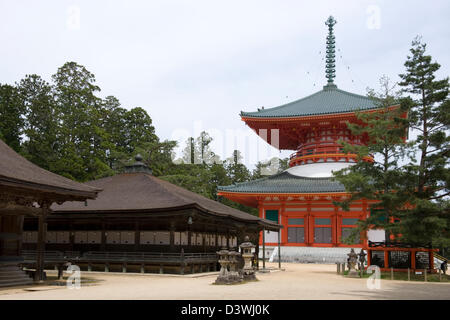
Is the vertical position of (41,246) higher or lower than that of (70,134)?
lower

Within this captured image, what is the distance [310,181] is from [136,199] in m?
23.5

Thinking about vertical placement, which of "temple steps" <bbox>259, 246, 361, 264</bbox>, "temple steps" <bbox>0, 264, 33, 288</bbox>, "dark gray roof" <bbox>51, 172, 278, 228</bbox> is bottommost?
"temple steps" <bbox>259, 246, 361, 264</bbox>

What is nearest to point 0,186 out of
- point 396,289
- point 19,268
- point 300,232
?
point 19,268

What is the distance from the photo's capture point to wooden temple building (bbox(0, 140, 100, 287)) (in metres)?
16.7

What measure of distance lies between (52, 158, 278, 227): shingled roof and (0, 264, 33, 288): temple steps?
6550 millimetres

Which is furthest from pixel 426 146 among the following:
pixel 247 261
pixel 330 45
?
pixel 330 45

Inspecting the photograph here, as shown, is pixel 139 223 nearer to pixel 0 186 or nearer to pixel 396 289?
pixel 0 186

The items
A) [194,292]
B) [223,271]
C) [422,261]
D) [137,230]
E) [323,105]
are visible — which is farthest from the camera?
[323,105]

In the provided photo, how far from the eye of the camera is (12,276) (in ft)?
59.1

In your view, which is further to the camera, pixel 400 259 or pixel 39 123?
pixel 39 123

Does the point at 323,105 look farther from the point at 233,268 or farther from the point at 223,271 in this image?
the point at 223,271

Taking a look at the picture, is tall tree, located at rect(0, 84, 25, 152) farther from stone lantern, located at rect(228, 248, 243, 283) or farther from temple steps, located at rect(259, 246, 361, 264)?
stone lantern, located at rect(228, 248, 243, 283)

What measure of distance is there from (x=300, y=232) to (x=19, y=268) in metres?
29.8

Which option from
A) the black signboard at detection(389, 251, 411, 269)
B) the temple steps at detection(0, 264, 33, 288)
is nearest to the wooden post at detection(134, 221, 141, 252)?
the temple steps at detection(0, 264, 33, 288)
